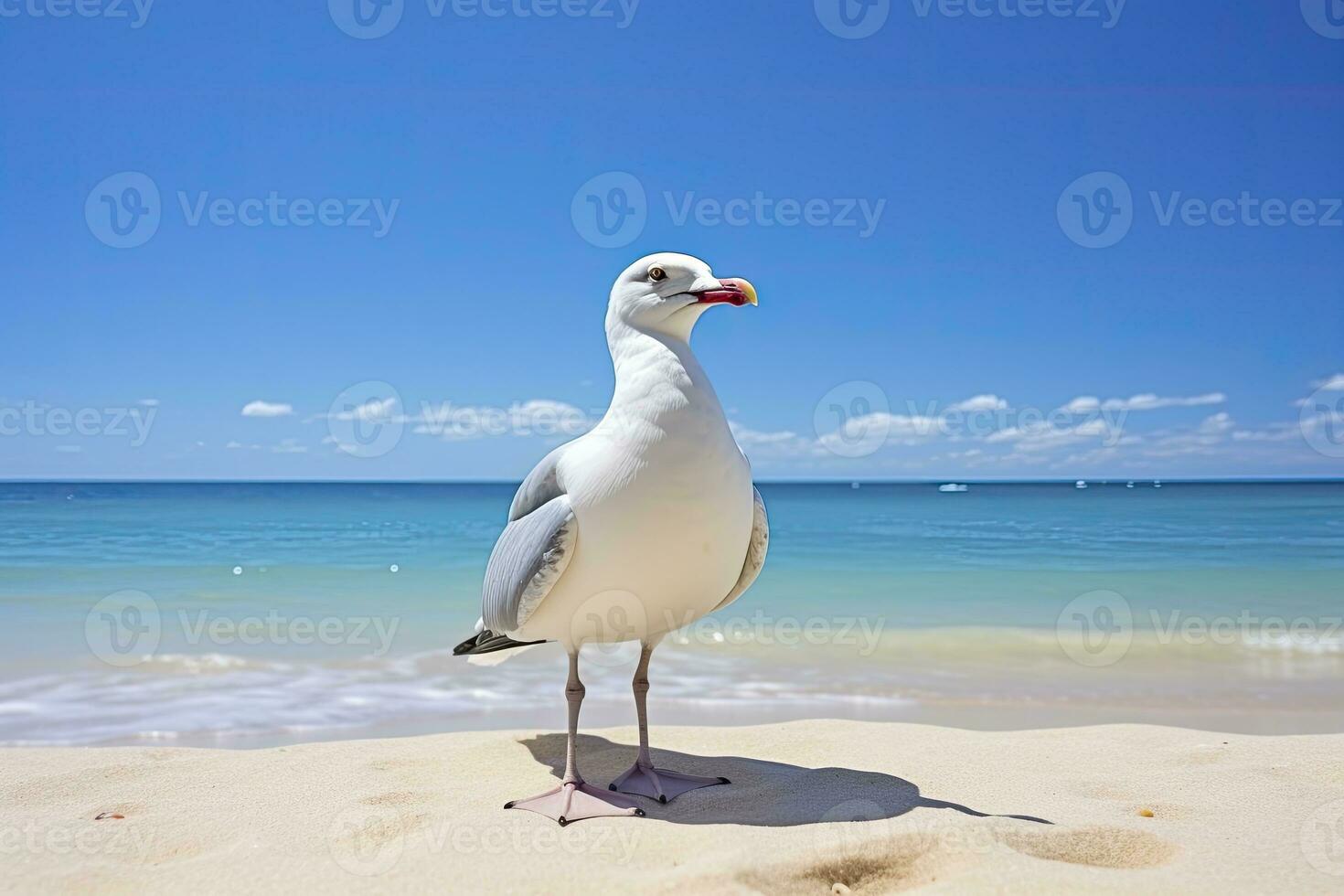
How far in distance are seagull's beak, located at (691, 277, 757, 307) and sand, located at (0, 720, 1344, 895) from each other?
6.14ft

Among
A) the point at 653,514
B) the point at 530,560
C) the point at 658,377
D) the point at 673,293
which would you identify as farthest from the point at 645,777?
the point at 673,293

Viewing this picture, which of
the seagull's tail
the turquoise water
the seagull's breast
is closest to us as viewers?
the seagull's breast

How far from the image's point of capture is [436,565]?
1653 cm

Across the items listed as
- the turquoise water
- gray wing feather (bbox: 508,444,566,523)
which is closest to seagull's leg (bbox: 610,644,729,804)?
gray wing feather (bbox: 508,444,566,523)

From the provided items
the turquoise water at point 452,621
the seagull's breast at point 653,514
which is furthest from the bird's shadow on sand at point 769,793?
the turquoise water at point 452,621

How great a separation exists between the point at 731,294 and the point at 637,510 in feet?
2.90

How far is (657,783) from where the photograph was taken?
3.74m

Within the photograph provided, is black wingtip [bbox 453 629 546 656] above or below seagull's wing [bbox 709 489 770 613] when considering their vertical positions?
below

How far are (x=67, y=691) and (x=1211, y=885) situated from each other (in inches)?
283

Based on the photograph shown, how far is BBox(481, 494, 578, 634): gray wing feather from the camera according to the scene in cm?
338

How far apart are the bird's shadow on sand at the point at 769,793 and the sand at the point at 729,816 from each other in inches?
0.6

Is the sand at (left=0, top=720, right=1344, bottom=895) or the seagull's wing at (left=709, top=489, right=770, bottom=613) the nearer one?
the sand at (left=0, top=720, right=1344, bottom=895)

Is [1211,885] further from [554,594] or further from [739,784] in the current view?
[554,594]

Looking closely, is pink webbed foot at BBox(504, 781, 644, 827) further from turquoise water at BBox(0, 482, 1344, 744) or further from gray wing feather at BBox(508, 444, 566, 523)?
turquoise water at BBox(0, 482, 1344, 744)
